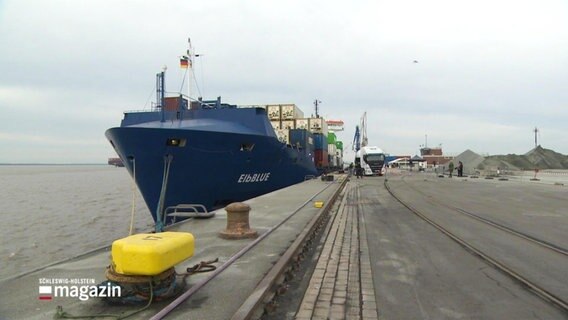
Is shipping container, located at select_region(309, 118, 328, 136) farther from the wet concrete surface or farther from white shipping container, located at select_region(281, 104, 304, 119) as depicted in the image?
the wet concrete surface

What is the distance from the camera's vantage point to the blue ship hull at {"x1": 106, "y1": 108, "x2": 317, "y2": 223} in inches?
582

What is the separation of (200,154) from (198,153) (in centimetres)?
12

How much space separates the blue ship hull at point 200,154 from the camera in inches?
582

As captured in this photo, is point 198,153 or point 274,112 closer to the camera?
point 198,153

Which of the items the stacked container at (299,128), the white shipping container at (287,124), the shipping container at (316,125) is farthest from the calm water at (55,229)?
the shipping container at (316,125)

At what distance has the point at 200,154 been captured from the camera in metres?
15.8

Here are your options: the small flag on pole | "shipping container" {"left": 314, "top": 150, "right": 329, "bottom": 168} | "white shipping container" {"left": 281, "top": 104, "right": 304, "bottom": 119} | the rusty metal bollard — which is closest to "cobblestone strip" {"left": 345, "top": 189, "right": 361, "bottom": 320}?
the rusty metal bollard

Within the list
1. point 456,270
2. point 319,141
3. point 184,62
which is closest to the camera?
point 456,270

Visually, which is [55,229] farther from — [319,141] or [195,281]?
[319,141]

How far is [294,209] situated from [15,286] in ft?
28.3

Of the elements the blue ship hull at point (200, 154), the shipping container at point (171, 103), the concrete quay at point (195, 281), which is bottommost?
the concrete quay at point (195, 281)

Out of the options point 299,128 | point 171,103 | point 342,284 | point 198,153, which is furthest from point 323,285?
point 299,128

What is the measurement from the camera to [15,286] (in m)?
5.10

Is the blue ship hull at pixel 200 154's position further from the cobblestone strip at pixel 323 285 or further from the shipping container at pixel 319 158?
the shipping container at pixel 319 158
